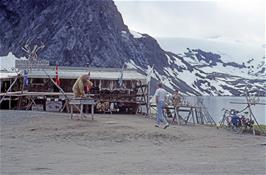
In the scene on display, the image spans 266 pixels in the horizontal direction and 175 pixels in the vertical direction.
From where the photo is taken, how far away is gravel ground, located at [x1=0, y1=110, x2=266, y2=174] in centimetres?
1106

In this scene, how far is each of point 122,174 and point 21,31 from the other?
5546 inches

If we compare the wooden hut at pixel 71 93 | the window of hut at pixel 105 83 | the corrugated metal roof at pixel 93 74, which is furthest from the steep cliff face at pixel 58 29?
the window of hut at pixel 105 83

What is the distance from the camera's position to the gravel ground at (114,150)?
11062 mm

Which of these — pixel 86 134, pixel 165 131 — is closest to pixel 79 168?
pixel 86 134

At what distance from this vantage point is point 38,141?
15875 mm

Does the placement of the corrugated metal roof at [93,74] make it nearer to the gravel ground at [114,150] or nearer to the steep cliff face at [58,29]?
the gravel ground at [114,150]

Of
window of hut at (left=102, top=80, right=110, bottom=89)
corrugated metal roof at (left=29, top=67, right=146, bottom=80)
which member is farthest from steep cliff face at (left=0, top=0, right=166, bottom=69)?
window of hut at (left=102, top=80, right=110, bottom=89)

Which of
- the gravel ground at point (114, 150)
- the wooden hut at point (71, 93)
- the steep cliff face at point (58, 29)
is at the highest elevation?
the steep cliff face at point (58, 29)

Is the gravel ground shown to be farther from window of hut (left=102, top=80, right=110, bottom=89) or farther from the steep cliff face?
the steep cliff face

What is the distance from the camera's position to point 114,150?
47.9 feet

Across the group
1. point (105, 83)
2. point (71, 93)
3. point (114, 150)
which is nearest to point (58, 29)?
point (105, 83)

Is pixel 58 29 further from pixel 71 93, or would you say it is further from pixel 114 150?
pixel 114 150

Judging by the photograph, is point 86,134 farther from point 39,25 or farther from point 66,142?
point 39,25

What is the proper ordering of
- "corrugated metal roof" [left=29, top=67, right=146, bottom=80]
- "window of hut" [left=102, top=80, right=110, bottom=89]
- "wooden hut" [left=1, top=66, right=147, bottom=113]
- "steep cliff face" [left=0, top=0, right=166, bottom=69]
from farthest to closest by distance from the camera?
1. "steep cliff face" [left=0, top=0, right=166, bottom=69]
2. "window of hut" [left=102, top=80, right=110, bottom=89]
3. "corrugated metal roof" [left=29, top=67, right=146, bottom=80]
4. "wooden hut" [left=1, top=66, right=147, bottom=113]
